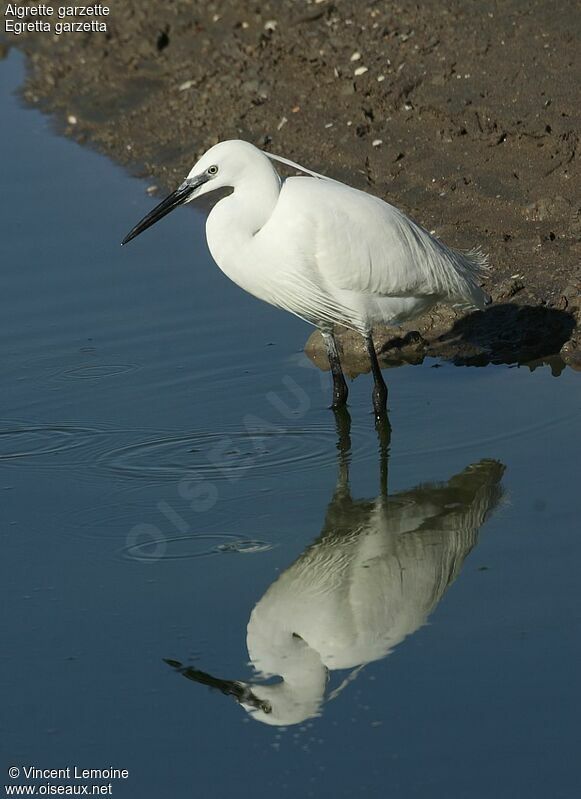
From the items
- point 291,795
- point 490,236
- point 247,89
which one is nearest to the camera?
point 291,795

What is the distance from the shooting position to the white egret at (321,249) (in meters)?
6.54

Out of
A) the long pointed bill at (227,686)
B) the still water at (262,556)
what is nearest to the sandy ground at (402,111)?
the still water at (262,556)

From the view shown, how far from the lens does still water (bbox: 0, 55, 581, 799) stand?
433 centimetres

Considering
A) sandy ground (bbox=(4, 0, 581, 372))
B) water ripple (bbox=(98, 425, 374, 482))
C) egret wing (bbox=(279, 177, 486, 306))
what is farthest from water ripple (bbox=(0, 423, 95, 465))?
sandy ground (bbox=(4, 0, 581, 372))

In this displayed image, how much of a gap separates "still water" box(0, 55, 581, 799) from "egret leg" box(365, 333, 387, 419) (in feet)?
0.30

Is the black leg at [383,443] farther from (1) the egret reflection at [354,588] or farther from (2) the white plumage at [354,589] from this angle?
(2) the white plumage at [354,589]

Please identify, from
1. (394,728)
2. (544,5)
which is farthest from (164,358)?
(544,5)

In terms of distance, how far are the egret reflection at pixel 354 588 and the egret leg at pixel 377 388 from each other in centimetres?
36

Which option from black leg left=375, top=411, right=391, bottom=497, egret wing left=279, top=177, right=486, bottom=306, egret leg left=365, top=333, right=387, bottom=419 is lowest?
black leg left=375, top=411, right=391, bottom=497

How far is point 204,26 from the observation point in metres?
12.3

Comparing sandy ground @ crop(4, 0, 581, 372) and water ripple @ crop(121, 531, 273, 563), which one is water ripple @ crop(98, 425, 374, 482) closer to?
water ripple @ crop(121, 531, 273, 563)

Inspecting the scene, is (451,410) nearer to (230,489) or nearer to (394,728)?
(230,489)

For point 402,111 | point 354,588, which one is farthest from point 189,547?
point 402,111

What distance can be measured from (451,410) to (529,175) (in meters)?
2.66
